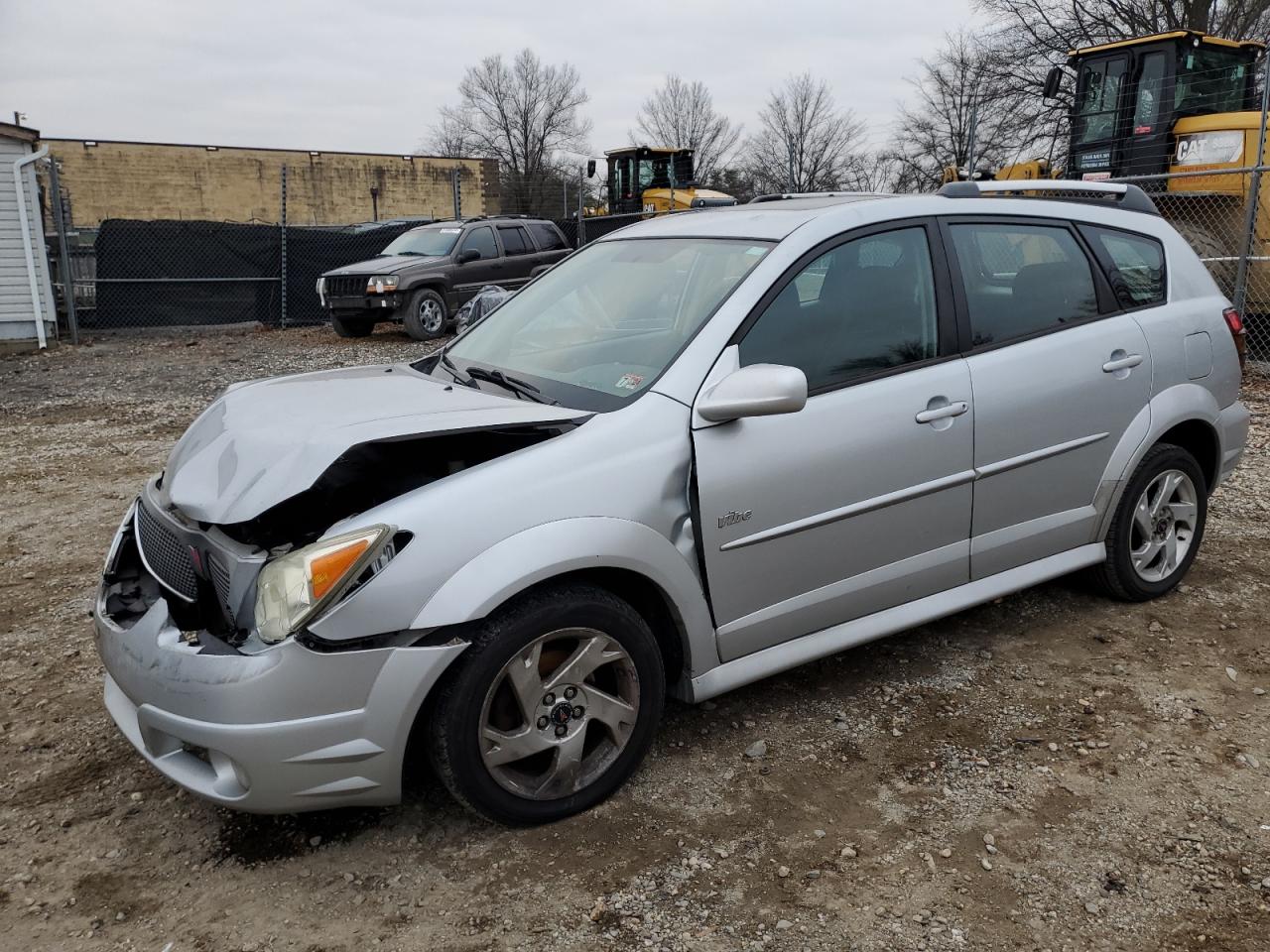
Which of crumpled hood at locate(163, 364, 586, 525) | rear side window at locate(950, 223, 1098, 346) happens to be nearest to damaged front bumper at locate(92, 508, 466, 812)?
crumpled hood at locate(163, 364, 586, 525)

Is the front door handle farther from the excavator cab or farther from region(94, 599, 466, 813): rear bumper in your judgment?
the excavator cab

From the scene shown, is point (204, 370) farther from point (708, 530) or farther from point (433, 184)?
point (433, 184)

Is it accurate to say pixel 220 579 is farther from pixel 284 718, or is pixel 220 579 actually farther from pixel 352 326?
pixel 352 326

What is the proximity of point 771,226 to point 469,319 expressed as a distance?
74.3 inches

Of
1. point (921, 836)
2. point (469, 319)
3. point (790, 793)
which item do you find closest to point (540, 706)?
point (790, 793)

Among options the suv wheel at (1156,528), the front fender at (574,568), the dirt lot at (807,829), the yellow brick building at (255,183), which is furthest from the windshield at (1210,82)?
the yellow brick building at (255,183)

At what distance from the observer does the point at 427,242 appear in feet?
50.9

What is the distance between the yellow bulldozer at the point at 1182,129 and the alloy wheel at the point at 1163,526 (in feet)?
21.7

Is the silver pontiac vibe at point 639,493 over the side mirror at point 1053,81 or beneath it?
beneath

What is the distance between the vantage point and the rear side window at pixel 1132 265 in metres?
4.07

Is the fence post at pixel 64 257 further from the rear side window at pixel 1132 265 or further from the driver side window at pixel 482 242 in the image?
the rear side window at pixel 1132 265

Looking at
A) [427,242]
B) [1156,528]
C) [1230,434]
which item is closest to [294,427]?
[1156,528]

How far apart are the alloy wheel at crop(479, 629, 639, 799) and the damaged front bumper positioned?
0.24 metres

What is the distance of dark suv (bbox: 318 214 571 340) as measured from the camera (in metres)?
14.4
